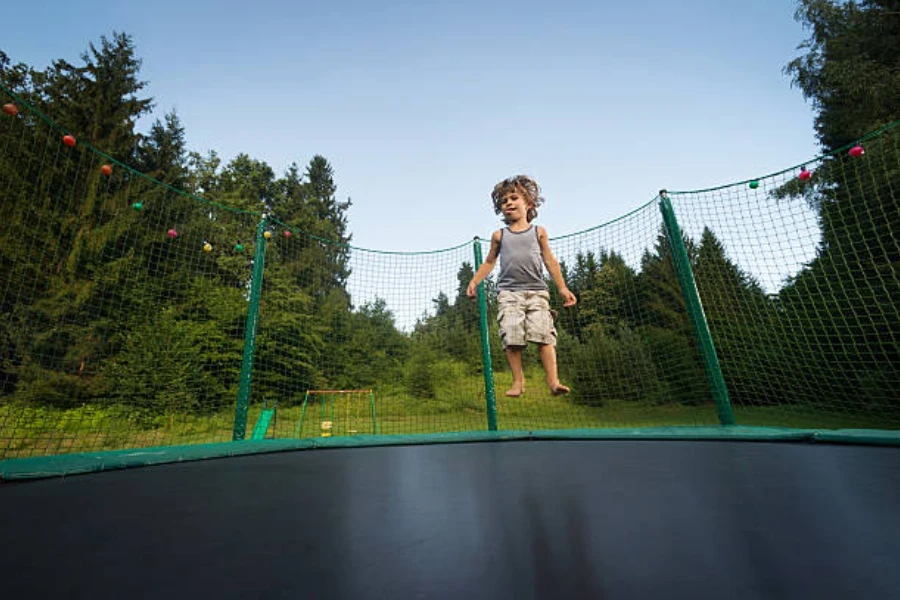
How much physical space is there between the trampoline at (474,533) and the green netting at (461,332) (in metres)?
1.21

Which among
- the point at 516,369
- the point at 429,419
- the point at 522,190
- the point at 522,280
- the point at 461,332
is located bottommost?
the point at 429,419

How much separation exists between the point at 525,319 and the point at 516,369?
243 millimetres

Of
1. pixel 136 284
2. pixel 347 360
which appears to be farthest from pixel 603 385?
pixel 136 284

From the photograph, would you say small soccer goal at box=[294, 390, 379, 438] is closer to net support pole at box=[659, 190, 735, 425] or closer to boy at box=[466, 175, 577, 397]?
boy at box=[466, 175, 577, 397]

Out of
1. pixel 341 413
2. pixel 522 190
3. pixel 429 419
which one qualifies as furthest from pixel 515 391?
pixel 341 413

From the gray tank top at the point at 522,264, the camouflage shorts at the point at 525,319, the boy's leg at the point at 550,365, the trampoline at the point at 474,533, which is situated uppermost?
the gray tank top at the point at 522,264

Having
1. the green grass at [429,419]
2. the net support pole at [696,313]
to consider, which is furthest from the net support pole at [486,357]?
the net support pole at [696,313]

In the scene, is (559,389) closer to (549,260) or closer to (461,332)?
(549,260)

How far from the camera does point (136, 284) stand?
5.19 meters

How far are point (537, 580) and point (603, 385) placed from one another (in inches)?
142

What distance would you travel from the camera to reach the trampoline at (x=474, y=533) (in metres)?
0.48

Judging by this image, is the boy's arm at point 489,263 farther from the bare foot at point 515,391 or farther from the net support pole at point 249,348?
the net support pole at point 249,348

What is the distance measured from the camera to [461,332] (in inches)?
150

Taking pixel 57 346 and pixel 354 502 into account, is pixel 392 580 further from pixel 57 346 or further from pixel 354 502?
pixel 57 346
